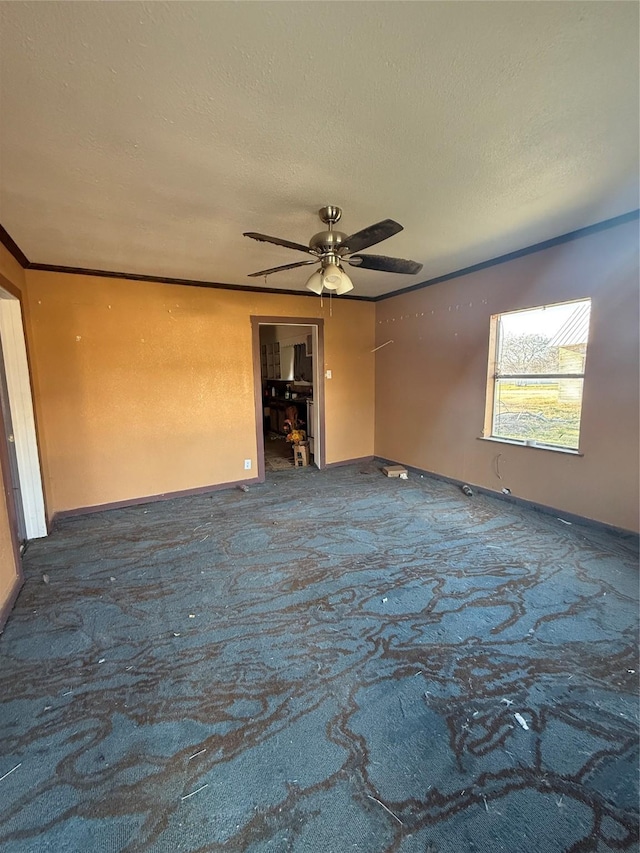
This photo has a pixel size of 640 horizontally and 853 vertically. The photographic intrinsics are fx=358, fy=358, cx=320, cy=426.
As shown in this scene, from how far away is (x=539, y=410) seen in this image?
373 cm

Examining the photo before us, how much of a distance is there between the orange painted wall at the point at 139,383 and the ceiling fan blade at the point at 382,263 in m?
2.51

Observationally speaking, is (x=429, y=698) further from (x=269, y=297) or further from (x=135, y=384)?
(x=269, y=297)

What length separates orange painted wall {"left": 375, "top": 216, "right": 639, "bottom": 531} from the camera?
Result: 9.89 ft

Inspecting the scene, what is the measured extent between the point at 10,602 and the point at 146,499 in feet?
6.60

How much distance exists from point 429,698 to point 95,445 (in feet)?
13.2

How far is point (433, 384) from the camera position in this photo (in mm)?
4836

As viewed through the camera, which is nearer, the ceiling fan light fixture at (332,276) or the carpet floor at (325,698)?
the carpet floor at (325,698)

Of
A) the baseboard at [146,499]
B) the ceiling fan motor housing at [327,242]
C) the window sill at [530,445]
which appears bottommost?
the baseboard at [146,499]

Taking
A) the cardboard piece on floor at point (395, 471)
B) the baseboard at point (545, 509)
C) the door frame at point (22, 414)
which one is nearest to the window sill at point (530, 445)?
the baseboard at point (545, 509)

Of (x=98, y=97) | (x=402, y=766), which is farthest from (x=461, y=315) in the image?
(x=402, y=766)

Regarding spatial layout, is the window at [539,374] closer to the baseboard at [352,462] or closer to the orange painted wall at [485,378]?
the orange painted wall at [485,378]

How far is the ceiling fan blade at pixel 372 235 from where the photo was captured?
2055mm

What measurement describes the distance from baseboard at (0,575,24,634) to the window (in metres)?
4.56

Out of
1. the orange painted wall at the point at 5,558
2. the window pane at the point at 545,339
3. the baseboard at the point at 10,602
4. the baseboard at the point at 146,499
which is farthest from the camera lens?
the baseboard at the point at 146,499
